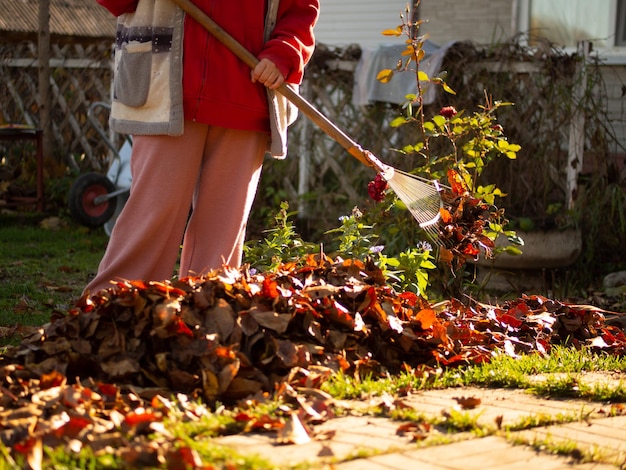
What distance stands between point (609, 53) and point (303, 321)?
22.1 feet

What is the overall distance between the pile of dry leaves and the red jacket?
65 centimetres

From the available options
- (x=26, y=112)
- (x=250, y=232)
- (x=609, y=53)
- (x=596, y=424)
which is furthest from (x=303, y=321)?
(x=26, y=112)

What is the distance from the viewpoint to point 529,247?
22.6ft

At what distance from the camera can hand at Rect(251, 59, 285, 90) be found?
3965mm

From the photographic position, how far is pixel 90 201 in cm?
855

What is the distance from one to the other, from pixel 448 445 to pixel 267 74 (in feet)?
5.97

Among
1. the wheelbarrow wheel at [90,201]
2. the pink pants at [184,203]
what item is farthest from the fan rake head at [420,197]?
the wheelbarrow wheel at [90,201]

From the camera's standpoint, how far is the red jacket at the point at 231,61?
3.96m

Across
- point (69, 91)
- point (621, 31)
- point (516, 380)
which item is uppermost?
point (621, 31)

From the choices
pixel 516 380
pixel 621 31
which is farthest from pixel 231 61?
pixel 621 31

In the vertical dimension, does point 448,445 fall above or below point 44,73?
below

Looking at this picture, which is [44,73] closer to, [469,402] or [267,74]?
[267,74]


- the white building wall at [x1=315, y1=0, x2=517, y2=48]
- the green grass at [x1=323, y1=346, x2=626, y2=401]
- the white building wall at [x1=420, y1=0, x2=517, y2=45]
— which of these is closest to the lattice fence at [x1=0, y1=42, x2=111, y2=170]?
the white building wall at [x1=315, y1=0, x2=517, y2=48]

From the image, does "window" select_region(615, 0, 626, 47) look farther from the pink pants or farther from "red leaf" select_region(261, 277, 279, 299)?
"red leaf" select_region(261, 277, 279, 299)
